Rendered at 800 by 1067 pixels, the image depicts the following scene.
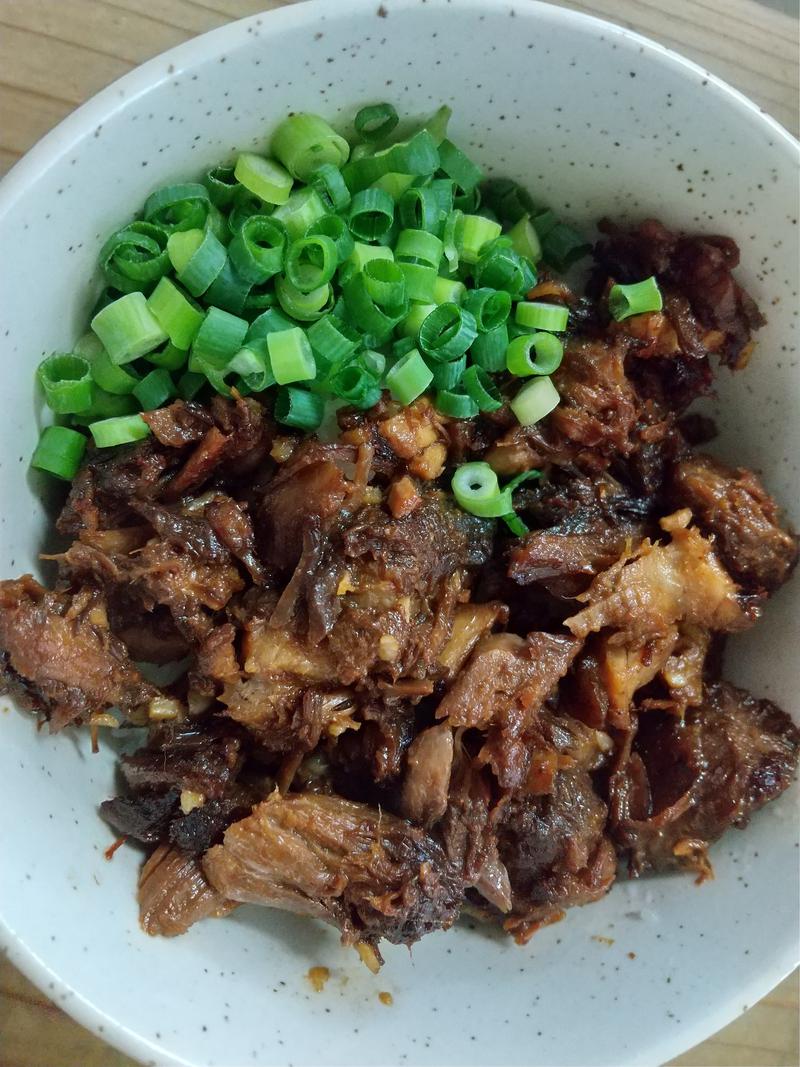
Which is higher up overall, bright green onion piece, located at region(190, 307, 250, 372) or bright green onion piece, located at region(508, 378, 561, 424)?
bright green onion piece, located at region(508, 378, 561, 424)

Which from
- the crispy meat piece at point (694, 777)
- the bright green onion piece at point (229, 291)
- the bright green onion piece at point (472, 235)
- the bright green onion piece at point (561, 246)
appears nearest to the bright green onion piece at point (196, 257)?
the bright green onion piece at point (229, 291)

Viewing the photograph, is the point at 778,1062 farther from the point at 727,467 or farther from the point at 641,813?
the point at 727,467

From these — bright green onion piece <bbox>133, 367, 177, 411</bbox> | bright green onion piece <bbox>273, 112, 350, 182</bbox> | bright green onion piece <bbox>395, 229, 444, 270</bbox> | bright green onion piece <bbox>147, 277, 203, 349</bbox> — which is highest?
bright green onion piece <bbox>273, 112, 350, 182</bbox>

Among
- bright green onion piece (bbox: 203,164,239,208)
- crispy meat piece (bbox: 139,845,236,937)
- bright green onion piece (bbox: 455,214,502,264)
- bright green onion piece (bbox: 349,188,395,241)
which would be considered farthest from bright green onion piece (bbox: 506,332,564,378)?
crispy meat piece (bbox: 139,845,236,937)

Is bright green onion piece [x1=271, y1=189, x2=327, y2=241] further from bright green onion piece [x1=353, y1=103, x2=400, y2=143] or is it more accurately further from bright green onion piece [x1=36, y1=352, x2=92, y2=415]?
bright green onion piece [x1=36, y1=352, x2=92, y2=415]

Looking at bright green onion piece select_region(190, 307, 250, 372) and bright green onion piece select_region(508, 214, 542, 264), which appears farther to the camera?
bright green onion piece select_region(508, 214, 542, 264)

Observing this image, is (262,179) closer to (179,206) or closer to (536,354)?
(179,206)

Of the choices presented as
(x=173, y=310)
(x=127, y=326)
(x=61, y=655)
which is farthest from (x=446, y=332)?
(x=61, y=655)

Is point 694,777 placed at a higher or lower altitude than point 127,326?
lower
